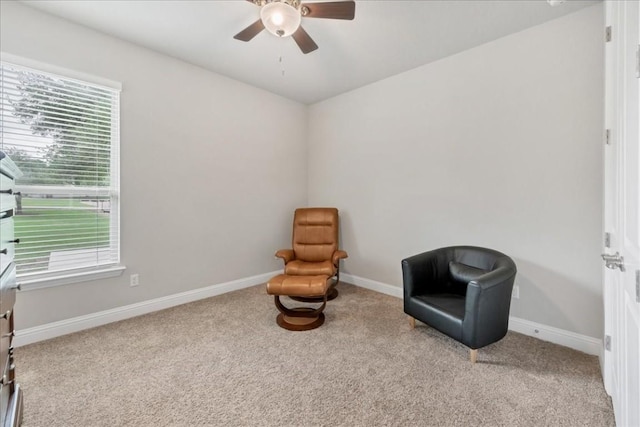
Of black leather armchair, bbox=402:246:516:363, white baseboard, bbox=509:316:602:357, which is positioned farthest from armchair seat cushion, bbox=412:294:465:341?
white baseboard, bbox=509:316:602:357

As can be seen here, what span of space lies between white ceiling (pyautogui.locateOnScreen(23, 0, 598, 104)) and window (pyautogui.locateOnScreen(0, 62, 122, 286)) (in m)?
0.62

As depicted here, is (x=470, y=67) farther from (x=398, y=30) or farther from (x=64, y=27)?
(x=64, y=27)

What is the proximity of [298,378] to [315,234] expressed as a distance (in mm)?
1910

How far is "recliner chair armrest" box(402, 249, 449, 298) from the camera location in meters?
2.32

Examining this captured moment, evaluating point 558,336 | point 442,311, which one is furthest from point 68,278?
point 558,336

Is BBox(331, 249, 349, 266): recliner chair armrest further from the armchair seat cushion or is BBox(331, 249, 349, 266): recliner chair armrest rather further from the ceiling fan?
the ceiling fan

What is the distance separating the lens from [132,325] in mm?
2477

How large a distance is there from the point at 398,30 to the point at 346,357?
2.69 metres

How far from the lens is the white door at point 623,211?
1008mm

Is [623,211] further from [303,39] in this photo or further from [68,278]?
[68,278]

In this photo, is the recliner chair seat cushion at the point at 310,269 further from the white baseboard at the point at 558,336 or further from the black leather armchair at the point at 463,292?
the white baseboard at the point at 558,336

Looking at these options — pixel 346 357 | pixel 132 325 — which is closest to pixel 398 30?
pixel 346 357

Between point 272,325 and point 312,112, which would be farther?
point 312,112

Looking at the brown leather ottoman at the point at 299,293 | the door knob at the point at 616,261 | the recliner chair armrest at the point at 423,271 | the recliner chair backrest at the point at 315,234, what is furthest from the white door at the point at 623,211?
the recliner chair backrest at the point at 315,234
